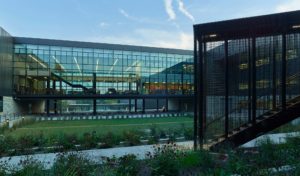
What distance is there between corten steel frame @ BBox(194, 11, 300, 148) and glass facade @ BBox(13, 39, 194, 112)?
3712 centimetres

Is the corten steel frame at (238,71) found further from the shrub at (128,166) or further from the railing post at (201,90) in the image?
the shrub at (128,166)

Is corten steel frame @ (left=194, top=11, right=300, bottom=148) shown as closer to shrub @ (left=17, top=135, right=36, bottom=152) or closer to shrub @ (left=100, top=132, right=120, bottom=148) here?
shrub @ (left=100, top=132, right=120, bottom=148)

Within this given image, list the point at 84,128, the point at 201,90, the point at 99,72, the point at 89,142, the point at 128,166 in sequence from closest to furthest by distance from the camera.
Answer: the point at 128,166, the point at 201,90, the point at 89,142, the point at 84,128, the point at 99,72

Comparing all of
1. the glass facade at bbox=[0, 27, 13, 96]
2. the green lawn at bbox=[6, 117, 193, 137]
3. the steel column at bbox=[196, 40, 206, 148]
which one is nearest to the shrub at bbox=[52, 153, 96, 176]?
the steel column at bbox=[196, 40, 206, 148]

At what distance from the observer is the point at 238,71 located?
44.8 feet

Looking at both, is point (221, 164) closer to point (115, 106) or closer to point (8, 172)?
point (8, 172)

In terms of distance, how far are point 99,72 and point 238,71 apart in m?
43.5

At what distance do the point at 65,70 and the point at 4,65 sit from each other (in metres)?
11.8

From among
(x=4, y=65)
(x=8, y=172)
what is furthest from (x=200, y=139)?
(x=4, y=65)

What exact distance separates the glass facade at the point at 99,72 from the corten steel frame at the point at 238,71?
37119 mm

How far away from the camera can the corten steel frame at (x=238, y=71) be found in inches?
494

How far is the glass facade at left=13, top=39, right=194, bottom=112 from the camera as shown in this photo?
164 feet

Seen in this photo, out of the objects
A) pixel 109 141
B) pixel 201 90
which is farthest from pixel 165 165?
pixel 109 141

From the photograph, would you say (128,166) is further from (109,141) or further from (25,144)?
(25,144)
